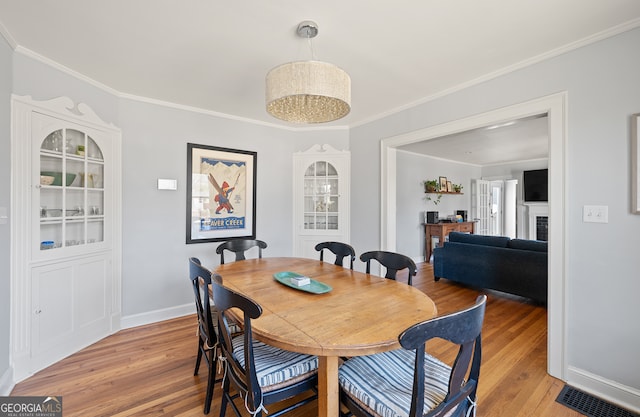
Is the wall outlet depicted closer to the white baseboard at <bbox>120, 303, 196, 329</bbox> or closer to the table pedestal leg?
the table pedestal leg

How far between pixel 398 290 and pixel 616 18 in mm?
2183

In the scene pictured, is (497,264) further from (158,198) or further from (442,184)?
(158,198)

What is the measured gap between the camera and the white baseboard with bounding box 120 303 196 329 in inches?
119

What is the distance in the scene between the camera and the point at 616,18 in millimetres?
1799

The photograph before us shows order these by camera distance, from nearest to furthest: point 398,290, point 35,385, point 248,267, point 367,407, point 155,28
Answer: point 367,407
point 398,290
point 155,28
point 35,385
point 248,267

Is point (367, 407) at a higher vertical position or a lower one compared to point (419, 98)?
lower

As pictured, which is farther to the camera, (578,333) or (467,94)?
(467,94)

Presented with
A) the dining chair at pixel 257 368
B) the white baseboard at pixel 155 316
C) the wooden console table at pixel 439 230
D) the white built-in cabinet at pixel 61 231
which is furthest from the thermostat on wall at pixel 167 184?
the wooden console table at pixel 439 230

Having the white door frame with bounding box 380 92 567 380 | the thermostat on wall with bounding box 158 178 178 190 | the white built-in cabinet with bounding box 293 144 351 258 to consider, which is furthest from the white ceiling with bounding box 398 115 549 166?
the thermostat on wall with bounding box 158 178 178 190

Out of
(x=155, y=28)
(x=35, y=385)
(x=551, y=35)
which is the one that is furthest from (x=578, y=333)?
(x=35, y=385)

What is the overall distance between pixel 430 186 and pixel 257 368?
595 centimetres

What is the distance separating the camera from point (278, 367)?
4.54 ft

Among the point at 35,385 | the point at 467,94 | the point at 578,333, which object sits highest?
the point at 467,94

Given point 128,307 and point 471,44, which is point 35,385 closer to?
point 128,307
